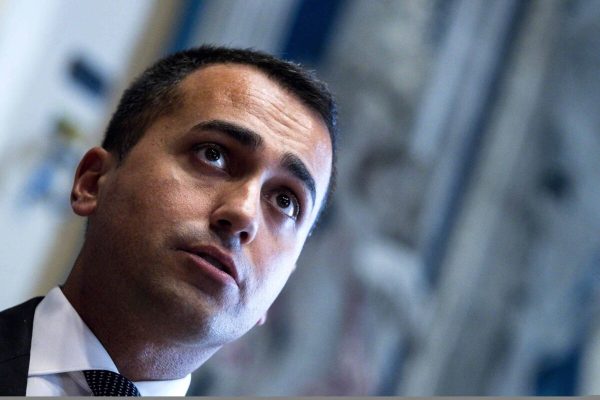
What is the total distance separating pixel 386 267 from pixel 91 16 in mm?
2498

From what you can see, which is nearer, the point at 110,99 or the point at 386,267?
the point at 110,99

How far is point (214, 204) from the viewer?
167 cm

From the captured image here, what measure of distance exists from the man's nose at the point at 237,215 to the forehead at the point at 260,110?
0.15 meters

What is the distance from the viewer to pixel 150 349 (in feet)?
5.50

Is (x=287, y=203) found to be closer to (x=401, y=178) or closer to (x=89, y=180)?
(x=89, y=180)

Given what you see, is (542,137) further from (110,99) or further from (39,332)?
(39,332)

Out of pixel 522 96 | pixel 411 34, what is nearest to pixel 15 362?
pixel 411 34

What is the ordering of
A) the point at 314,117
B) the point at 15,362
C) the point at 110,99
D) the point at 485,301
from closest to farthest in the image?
the point at 15,362 < the point at 314,117 < the point at 110,99 < the point at 485,301

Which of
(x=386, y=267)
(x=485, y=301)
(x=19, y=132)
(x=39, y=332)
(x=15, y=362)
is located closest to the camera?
(x=15, y=362)

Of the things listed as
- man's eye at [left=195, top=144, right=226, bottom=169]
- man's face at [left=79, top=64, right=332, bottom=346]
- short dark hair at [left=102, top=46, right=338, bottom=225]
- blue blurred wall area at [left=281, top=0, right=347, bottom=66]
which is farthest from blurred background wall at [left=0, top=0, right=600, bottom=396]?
man's eye at [left=195, top=144, right=226, bottom=169]

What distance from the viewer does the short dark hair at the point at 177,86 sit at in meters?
1.91

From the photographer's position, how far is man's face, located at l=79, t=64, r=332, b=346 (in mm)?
1612

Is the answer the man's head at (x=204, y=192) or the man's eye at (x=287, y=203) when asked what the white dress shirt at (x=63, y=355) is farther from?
the man's eye at (x=287, y=203)

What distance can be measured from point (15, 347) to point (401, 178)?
4.59 metres
